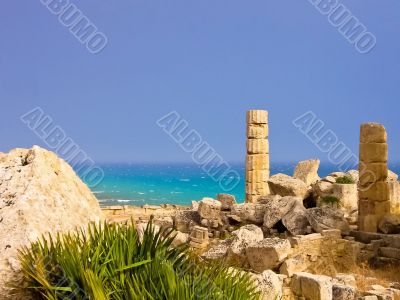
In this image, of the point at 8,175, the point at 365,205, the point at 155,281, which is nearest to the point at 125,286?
the point at 155,281

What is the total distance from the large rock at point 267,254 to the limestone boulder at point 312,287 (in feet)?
6.73

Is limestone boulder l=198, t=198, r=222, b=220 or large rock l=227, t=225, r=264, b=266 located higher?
limestone boulder l=198, t=198, r=222, b=220

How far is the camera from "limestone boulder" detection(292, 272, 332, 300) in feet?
27.8

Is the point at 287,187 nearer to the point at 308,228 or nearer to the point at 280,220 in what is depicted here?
the point at 280,220

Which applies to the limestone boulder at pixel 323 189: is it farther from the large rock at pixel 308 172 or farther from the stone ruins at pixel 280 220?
the large rock at pixel 308 172

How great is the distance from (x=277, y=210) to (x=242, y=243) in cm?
344

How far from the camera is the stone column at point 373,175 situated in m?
15.0

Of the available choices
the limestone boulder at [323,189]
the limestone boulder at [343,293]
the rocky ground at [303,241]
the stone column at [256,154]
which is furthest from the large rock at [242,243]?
the stone column at [256,154]

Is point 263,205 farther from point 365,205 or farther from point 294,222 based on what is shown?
point 365,205

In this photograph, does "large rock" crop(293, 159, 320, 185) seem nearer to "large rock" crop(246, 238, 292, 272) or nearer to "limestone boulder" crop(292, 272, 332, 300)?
"large rock" crop(246, 238, 292, 272)

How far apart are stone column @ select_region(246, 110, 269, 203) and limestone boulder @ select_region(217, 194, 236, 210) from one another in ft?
6.49

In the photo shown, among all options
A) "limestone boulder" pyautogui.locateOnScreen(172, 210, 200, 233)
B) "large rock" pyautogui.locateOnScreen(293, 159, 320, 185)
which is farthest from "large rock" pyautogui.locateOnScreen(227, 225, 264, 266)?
"large rock" pyautogui.locateOnScreen(293, 159, 320, 185)

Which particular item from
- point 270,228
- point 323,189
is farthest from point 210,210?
point 323,189

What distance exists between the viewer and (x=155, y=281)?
3.48 m
